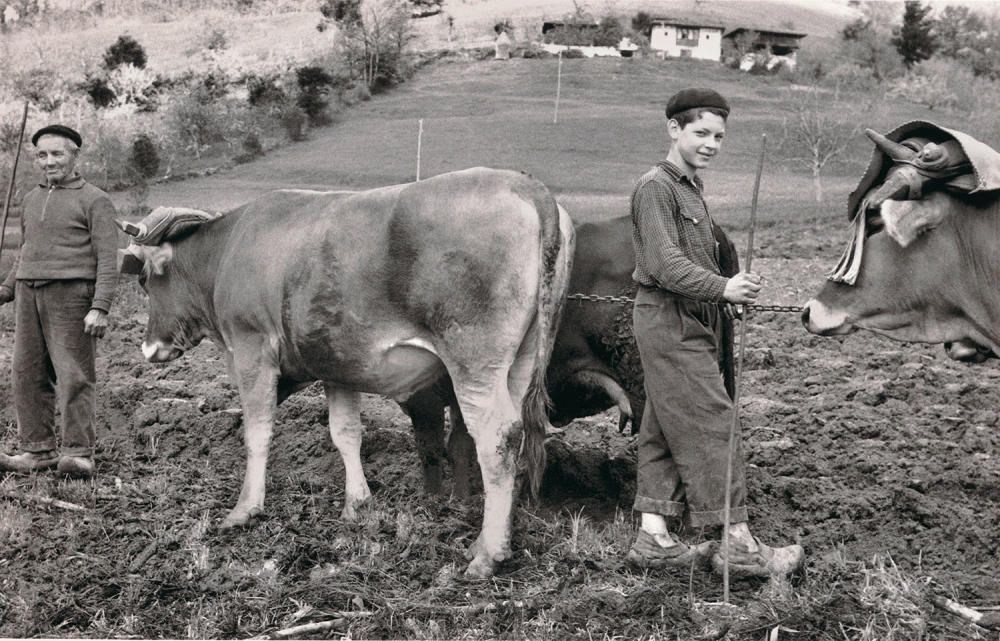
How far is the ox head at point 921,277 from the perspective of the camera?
3484 millimetres

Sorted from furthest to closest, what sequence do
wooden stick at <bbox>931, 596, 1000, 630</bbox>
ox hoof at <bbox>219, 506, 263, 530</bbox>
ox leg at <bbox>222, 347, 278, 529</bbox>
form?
1. ox leg at <bbox>222, 347, 278, 529</bbox>
2. ox hoof at <bbox>219, 506, 263, 530</bbox>
3. wooden stick at <bbox>931, 596, 1000, 630</bbox>

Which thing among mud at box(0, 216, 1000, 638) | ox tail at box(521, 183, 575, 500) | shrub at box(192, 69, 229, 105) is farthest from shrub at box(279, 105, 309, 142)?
ox tail at box(521, 183, 575, 500)

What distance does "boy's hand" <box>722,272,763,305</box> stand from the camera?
387cm

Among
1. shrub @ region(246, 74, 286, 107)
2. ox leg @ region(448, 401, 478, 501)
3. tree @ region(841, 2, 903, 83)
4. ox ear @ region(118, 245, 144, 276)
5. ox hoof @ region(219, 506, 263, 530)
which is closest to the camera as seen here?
ox hoof @ region(219, 506, 263, 530)

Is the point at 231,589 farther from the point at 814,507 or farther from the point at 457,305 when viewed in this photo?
the point at 814,507

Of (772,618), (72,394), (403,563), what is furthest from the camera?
(72,394)

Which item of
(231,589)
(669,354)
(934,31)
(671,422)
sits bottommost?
(231,589)

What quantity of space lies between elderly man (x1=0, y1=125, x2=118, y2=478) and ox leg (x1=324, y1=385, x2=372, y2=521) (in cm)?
151

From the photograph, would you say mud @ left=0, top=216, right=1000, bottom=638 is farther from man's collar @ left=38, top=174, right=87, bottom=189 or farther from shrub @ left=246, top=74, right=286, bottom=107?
shrub @ left=246, top=74, right=286, bottom=107

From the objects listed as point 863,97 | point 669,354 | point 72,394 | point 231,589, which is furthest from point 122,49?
point 863,97

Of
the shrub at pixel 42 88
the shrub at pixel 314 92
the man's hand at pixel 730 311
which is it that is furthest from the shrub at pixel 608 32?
the shrub at pixel 42 88

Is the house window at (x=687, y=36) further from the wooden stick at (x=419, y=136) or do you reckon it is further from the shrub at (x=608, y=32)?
the wooden stick at (x=419, y=136)

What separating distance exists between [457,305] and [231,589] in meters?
1.60

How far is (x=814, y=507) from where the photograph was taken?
508 centimetres
